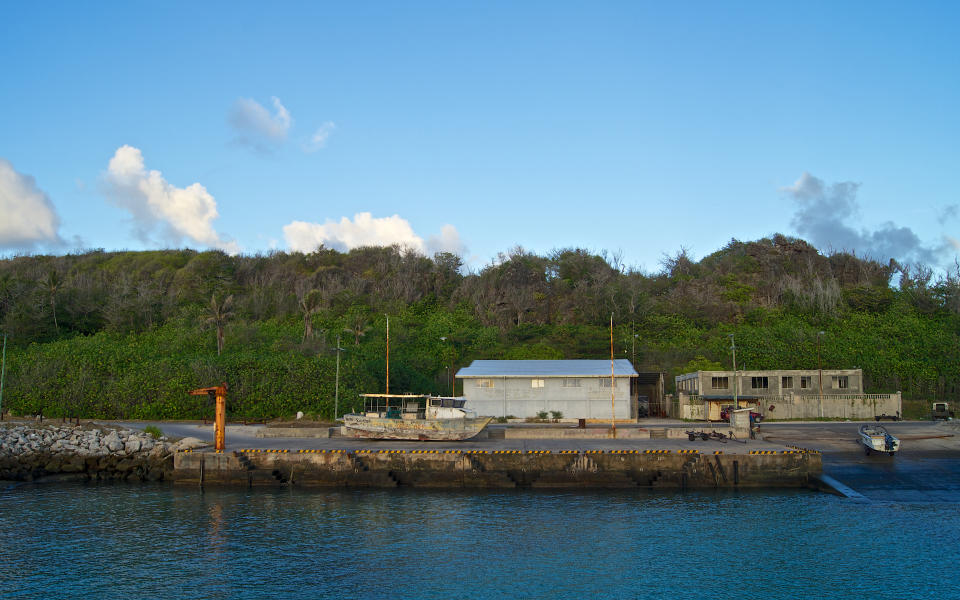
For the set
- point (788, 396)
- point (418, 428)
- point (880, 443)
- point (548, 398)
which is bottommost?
point (880, 443)

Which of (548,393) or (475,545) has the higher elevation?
(548,393)

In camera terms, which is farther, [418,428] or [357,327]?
[357,327]

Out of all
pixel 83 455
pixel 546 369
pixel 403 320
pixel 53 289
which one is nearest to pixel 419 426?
pixel 546 369

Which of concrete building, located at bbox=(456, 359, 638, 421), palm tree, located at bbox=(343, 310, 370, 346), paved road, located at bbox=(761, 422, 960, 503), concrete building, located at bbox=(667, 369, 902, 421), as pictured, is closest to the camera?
paved road, located at bbox=(761, 422, 960, 503)

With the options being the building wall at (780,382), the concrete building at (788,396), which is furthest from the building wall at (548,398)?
the building wall at (780,382)

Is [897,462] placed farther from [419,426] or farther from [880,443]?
[419,426]

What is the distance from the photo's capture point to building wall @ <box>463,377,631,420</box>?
4647 centimetres

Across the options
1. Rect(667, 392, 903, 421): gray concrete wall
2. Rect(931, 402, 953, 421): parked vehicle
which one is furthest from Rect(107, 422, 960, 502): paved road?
Rect(667, 392, 903, 421): gray concrete wall

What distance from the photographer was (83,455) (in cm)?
3353

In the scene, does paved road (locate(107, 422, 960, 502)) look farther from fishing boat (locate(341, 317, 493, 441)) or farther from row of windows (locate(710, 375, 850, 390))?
row of windows (locate(710, 375, 850, 390))

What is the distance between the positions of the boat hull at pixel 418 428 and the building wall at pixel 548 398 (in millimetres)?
11289

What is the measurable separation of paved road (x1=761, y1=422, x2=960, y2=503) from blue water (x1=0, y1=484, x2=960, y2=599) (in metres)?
1.84

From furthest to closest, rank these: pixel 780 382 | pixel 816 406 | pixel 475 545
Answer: pixel 780 382 < pixel 816 406 < pixel 475 545

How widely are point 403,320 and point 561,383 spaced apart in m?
33.2
